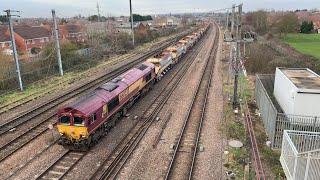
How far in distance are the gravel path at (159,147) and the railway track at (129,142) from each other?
38 centimetres

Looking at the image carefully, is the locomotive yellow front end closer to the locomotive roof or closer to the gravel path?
the locomotive roof

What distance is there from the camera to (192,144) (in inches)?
754

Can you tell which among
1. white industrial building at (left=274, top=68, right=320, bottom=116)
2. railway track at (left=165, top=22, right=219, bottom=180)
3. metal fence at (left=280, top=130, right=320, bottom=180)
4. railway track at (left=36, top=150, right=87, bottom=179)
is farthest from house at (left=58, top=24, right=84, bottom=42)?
metal fence at (left=280, top=130, right=320, bottom=180)

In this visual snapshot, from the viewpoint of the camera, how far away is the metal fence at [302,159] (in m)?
11.8

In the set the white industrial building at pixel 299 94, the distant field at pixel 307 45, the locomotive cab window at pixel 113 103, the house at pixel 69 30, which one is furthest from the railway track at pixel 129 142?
the house at pixel 69 30

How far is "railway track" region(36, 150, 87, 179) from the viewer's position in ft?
51.9

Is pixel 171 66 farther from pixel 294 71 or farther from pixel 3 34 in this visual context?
pixel 3 34

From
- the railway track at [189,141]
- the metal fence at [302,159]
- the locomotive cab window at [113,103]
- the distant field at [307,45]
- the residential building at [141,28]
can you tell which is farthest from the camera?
the residential building at [141,28]

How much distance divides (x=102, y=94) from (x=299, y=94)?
12.8 metres

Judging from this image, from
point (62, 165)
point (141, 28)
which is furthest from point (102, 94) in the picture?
point (141, 28)

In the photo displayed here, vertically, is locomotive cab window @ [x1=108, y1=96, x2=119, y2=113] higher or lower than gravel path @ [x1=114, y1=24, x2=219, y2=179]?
higher

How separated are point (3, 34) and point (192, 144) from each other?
6405 cm

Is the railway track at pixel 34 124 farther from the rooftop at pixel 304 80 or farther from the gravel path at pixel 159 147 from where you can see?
the rooftop at pixel 304 80

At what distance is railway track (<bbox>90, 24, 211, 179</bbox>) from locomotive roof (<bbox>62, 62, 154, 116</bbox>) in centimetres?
287
